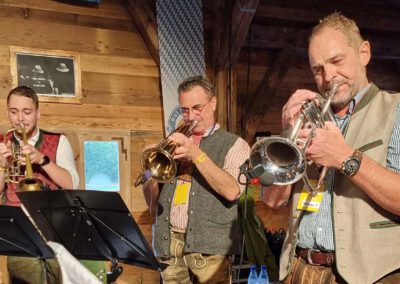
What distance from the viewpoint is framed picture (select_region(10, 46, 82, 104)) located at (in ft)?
11.8

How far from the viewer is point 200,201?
2.42 metres

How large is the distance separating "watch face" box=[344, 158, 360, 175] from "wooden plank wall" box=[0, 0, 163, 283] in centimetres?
287

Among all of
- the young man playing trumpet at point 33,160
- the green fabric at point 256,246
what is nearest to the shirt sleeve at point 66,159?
the young man playing trumpet at point 33,160

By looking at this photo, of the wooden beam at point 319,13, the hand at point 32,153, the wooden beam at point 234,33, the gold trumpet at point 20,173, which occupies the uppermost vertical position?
the wooden beam at point 319,13

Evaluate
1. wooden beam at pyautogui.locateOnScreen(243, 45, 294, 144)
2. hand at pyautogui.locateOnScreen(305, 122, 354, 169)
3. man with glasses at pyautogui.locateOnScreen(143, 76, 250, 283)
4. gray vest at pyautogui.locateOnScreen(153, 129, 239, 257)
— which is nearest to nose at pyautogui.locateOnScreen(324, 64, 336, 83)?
hand at pyautogui.locateOnScreen(305, 122, 354, 169)

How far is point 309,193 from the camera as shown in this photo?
1675 mm

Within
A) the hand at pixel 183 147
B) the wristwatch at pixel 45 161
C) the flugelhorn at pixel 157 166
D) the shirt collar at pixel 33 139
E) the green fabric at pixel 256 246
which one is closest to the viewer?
the hand at pixel 183 147

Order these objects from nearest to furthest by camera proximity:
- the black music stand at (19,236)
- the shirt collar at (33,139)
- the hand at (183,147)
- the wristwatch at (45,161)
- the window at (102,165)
→ the black music stand at (19,236)
the hand at (183,147)
the wristwatch at (45,161)
the shirt collar at (33,139)
the window at (102,165)

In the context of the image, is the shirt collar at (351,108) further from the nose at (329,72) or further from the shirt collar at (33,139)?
the shirt collar at (33,139)

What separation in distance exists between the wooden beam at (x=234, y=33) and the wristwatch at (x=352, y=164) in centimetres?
279

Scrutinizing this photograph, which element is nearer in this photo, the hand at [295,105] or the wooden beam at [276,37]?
the hand at [295,105]

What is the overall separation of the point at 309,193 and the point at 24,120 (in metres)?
2.00

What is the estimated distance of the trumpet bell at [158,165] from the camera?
2.41 m

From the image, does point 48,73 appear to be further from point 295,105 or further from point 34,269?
point 295,105
